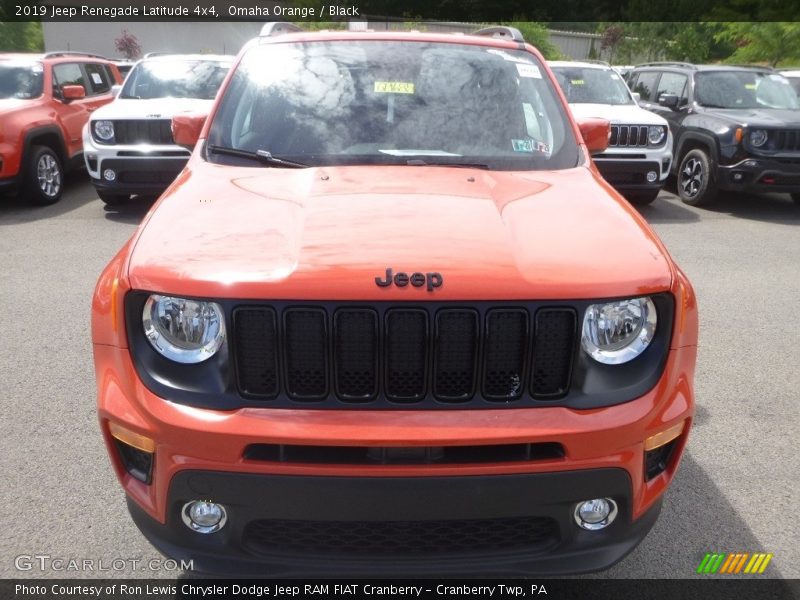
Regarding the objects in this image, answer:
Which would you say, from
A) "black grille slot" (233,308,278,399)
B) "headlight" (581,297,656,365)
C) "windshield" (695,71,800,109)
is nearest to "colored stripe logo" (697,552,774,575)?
"headlight" (581,297,656,365)

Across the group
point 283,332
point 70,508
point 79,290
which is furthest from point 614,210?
point 79,290

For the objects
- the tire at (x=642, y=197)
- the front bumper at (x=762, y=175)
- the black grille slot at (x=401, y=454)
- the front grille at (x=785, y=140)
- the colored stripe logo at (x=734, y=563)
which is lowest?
the tire at (x=642, y=197)

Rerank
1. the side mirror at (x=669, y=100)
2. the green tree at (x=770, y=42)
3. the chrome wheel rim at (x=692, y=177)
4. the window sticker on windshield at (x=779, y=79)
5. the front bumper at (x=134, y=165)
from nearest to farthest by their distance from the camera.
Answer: the front bumper at (x=134, y=165)
the chrome wheel rim at (x=692, y=177)
the side mirror at (x=669, y=100)
the window sticker on windshield at (x=779, y=79)
the green tree at (x=770, y=42)

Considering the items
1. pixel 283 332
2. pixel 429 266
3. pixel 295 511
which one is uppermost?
pixel 429 266

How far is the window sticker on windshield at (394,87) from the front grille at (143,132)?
5.76 m

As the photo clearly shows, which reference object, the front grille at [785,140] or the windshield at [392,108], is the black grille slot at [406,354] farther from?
the front grille at [785,140]

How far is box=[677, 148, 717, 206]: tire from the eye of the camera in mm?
10039

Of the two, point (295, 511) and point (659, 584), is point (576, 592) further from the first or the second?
point (295, 511)

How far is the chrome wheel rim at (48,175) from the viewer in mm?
9570

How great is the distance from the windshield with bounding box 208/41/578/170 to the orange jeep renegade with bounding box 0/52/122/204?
252 inches

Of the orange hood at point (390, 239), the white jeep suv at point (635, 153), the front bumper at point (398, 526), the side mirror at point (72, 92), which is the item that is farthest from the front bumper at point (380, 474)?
the side mirror at point (72, 92)

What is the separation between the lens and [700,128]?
33.6 feet

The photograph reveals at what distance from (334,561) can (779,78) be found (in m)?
11.2

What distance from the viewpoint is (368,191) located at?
279 centimetres
